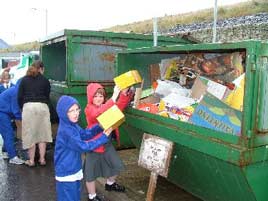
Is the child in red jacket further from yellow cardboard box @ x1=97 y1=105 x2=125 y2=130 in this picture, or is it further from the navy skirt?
yellow cardboard box @ x1=97 y1=105 x2=125 y2=130

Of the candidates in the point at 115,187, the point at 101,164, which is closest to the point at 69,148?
the point at 101,164

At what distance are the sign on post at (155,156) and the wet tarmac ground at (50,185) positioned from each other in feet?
2.26

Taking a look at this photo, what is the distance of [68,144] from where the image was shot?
3426mm

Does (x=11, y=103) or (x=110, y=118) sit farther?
(x=11, y=103)

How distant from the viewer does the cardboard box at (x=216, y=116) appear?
2.94m

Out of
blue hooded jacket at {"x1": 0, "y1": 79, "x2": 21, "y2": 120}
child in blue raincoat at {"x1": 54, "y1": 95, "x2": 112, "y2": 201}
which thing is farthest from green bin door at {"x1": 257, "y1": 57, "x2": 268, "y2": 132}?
blue hooded jacket at {"x1": 0, "y1": 79, "x2": 21, "y2": 120}

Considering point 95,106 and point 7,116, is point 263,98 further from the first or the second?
point 7,116

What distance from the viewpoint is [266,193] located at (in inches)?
116

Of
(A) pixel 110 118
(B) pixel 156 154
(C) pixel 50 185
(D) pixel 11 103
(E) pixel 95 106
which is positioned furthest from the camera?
(D) pixel 11 103

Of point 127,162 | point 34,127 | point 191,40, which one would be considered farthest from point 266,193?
point 191,40

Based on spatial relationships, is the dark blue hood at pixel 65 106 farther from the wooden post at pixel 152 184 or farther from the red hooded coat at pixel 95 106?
the wooden post at pixel 152 184

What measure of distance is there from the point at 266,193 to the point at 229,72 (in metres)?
1.07

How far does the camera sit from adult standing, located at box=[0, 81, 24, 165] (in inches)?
230

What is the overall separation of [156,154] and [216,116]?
75cm
